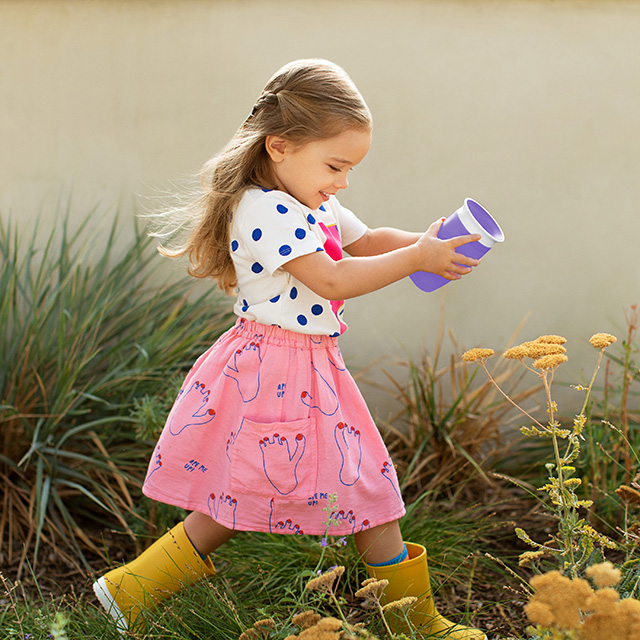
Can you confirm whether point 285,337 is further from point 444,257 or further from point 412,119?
point 412,119

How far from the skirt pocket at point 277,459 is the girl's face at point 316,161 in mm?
568

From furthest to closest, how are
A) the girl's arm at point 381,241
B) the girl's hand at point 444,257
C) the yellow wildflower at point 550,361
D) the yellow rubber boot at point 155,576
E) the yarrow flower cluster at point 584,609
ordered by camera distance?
the girl's arm at point 381,241 < the yellow rubber boot at point 155,576 < the girl's hand at point 444,257 < the yellow wildflower at point 550,361 < the yarrow flower cluster at point 584,609

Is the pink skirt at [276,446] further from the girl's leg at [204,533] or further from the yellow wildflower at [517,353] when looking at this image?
the yellow wildflower at [517,353]

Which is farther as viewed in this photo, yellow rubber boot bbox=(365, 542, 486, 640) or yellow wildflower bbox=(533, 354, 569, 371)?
yellow rubber boot bbox=(365, 542, 486, 640)

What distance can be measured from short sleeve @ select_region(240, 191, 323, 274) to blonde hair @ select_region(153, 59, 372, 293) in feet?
0.32

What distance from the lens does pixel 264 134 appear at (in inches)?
70.3

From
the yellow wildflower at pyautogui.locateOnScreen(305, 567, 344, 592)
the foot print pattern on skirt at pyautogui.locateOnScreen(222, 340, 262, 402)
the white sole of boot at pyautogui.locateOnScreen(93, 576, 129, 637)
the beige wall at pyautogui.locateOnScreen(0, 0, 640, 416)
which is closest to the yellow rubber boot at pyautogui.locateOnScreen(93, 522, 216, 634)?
the white sole of boot at pyautogui.locateOnScreen(93, 576, 129, 637)

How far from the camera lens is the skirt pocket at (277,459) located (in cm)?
174

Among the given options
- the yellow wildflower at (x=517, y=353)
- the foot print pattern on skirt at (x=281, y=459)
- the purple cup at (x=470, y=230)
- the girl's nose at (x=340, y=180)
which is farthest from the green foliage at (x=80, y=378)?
the yellow wildflower at (x=517, y=353)

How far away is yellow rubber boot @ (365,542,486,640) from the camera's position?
1741mm

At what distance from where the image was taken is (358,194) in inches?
129

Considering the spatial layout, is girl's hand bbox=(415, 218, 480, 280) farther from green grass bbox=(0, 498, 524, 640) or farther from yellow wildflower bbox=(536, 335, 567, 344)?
green grass bbox=(0, 498, 524, 640)

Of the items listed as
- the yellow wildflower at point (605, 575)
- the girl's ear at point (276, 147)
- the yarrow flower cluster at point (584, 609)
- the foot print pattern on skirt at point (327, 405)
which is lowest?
the foot print pattern on skirt at point (327, 405)

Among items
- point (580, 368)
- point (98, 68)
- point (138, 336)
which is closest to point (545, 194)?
point (580, 368)
